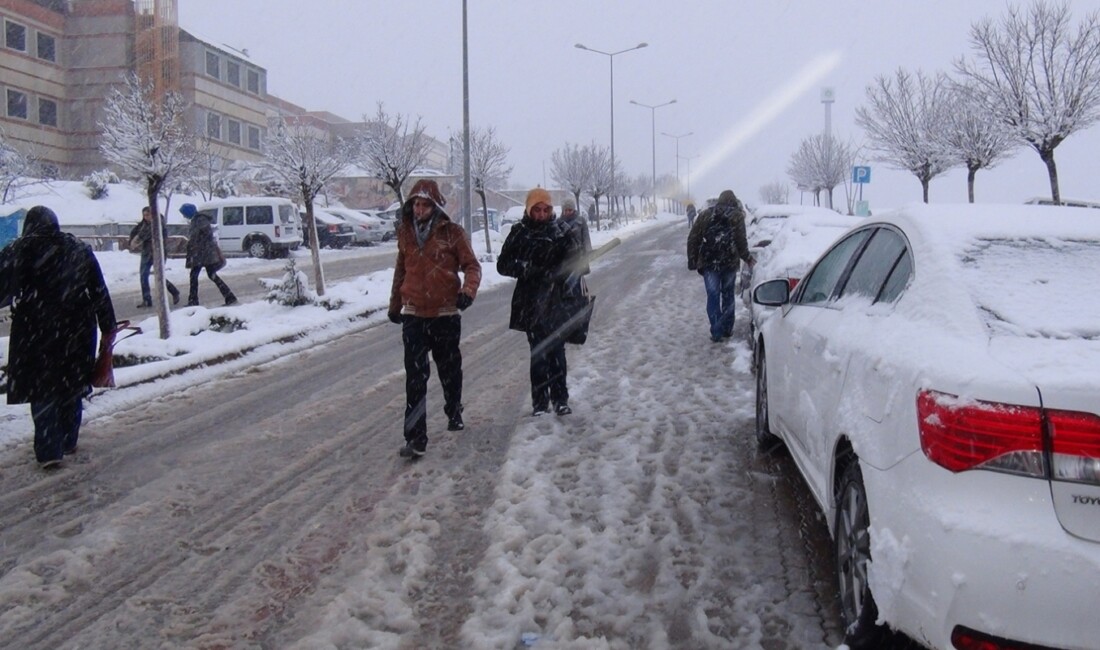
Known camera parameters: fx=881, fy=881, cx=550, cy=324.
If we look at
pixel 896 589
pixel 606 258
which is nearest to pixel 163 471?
pixel 896 589

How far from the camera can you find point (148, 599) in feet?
12.1

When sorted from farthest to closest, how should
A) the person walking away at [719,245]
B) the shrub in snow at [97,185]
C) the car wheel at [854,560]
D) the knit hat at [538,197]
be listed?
the shrub in snow at [97,185], the person walking away at [719,245], the knit hat at [538,197], the car wheel at [854,560]

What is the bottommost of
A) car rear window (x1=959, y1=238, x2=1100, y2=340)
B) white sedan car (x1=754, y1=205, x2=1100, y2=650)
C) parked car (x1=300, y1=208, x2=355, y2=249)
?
white sedan car (x1=754, y1=205, x2=1100, y2=650)

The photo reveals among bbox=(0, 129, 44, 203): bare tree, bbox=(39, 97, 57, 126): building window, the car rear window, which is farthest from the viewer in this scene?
bbox=(39, 97, 57, 126): building window

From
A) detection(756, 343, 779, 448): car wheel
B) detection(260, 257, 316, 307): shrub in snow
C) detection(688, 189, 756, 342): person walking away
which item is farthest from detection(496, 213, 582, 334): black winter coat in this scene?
detection(260, 257, 316, 307): shrub in snow

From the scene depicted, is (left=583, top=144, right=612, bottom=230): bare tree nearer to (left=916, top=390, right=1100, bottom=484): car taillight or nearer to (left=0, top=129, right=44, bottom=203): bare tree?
(left=0, top=129, right=44, bottom=203): bare tree

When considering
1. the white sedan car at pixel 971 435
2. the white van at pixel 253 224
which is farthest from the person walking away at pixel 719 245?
the white van at pixel 253 224

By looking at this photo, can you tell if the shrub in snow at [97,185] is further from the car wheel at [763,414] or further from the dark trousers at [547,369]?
the car wheel at [763,414]

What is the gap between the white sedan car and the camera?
226 centimetres

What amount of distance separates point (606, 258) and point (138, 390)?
19004 millimetres

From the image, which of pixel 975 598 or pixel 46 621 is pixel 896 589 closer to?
pixel 975 598

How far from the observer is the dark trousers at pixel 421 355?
573cm

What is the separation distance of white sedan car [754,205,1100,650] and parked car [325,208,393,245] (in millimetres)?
34199

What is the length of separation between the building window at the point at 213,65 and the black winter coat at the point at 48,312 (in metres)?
52.7
